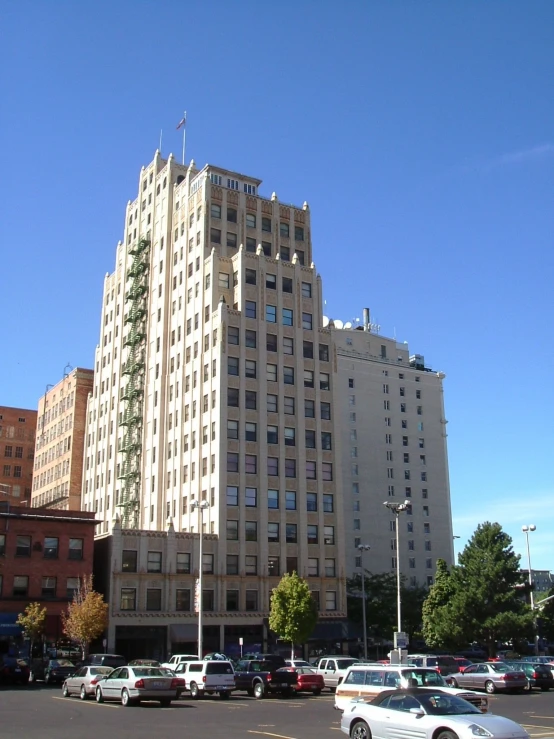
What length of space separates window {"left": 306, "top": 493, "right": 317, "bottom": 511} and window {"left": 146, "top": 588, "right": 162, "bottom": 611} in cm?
1685

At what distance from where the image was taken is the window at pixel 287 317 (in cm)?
8294

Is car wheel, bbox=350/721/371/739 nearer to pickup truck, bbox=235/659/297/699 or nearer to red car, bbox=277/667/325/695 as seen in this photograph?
pickup truck, bbox=235/659/297/699

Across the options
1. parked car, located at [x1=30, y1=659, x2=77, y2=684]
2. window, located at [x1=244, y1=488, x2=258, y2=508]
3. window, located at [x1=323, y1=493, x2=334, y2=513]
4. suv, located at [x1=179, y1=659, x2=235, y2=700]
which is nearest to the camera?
suv, located at [x1=179, y1=659, x2=235, y2=700]

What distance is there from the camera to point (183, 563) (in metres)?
70.8

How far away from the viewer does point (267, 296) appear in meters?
82.5

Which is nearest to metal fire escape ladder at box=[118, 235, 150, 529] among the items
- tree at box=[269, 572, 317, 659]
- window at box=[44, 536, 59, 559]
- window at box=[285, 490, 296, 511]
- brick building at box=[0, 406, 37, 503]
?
window at box=[285, 490, 296, 511]

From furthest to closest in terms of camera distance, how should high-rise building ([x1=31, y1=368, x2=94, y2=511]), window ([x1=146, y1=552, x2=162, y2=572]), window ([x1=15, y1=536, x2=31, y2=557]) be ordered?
high-rise building ([x1=31, y1=368, x2=94, y2=511]) < window ([x1=146, y1=552, x2=162, y2=572]) < window ([x1=15, y1=536, x2=31, y2=557])

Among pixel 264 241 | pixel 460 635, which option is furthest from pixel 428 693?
pixel 264 241

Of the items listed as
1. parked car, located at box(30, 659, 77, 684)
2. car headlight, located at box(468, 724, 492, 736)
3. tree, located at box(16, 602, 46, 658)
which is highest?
tree, located at box(16, 602, 46, 658)

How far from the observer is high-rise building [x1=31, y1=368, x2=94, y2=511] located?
112 m

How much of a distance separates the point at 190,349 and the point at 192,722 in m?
58.3

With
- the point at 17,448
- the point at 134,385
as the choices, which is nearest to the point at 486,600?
the point at 134,385

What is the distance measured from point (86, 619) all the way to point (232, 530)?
1766 cm

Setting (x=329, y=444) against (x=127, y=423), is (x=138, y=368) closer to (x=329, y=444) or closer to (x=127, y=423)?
(x=127, y=423)
